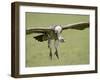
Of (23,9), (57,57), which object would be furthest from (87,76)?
(23,9)

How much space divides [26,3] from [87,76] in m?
0.90

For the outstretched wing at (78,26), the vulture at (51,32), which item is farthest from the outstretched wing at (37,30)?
the outstretched wing at (78,26)

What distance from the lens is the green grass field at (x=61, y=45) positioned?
2072mm

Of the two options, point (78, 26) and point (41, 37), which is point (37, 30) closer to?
point (41, 37)

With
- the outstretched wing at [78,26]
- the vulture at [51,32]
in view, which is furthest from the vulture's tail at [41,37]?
the outstretched wing at [78,26]

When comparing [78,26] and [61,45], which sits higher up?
[78,26]

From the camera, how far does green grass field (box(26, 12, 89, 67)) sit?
6.80 ft

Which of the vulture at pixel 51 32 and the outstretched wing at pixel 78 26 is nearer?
the vulture at pixel 51 32

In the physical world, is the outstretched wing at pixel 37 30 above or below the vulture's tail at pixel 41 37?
above

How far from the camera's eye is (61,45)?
220 cm

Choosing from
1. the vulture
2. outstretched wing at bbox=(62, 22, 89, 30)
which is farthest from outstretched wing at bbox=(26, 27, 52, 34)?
outstretched wing at bbox=(62, 22, 89, 30)

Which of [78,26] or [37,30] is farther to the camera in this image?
[78,26]

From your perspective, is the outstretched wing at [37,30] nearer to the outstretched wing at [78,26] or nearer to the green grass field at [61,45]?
the green grass field at [61,45]

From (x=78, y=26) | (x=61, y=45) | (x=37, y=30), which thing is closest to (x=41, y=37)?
(x=37, y=30)
